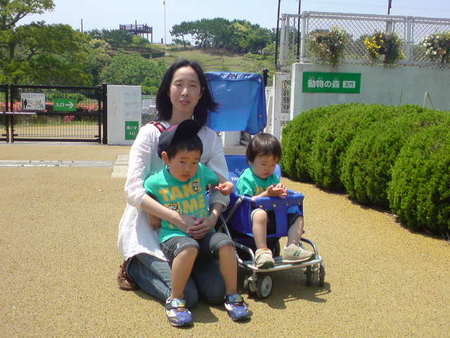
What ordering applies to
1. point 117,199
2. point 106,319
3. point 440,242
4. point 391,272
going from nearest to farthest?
1. point 106,319
2. point 391,272
3. point 440,242
4. point 117,199

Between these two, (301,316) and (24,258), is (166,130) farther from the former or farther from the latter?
(24,258)

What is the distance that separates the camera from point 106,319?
346cm

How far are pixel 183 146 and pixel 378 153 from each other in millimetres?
3808

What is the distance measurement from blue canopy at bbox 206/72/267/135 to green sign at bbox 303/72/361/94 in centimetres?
630

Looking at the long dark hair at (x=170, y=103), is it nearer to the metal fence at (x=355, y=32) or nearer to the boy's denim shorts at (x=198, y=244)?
the boy's denim shorts at (x=198, y=244)

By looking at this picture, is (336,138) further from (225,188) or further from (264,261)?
(264,261)

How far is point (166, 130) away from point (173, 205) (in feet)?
1.76

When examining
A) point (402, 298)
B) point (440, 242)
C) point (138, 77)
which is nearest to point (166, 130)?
point (402, 298)

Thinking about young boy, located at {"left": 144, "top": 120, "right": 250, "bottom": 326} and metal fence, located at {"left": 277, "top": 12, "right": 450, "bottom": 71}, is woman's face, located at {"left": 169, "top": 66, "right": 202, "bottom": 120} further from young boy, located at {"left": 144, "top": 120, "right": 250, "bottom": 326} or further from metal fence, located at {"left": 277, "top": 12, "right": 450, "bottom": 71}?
metal fence, located at {"left": 277, "top": 12, "right": 450, "bottom": 71}

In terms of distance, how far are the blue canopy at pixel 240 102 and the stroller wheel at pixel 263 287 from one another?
2421 mm

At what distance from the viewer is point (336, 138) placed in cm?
787

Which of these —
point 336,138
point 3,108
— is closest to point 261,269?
point 336,138

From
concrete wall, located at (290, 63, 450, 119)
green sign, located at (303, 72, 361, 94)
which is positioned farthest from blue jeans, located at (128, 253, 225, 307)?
green sign, located at (303, 72, 361, 94)

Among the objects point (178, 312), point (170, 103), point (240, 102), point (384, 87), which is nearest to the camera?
point (178, 312)
